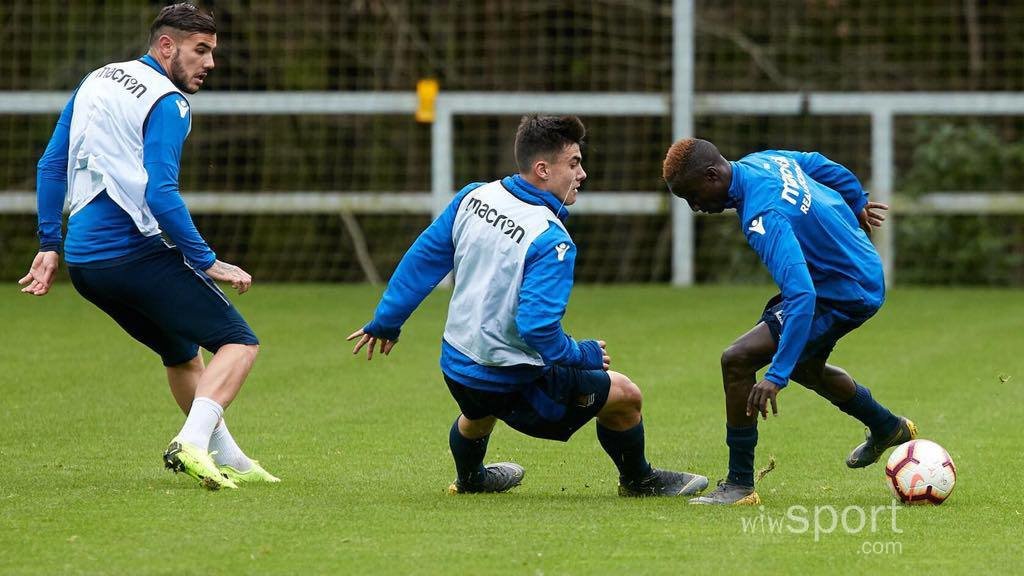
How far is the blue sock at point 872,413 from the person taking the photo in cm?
657

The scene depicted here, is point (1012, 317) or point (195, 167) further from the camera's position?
point (195, 167)

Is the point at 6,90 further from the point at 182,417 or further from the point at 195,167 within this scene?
the point at 182,417

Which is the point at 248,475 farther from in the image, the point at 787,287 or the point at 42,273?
the point at 787,287

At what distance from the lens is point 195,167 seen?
1881 cm

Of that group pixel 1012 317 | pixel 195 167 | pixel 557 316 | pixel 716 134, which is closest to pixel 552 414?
pixel 557 316

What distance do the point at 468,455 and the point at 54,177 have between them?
76.2 inches

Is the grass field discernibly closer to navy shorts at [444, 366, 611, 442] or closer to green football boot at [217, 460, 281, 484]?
green football boot at [217, 460, 281, 484]

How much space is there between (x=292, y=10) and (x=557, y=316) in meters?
13.6

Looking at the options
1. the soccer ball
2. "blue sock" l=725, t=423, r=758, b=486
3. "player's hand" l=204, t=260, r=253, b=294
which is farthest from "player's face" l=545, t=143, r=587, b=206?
the soccer ball

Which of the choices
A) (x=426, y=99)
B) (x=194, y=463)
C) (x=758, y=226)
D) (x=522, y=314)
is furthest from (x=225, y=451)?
(x=426, y=99)

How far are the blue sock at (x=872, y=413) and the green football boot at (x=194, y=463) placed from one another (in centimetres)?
251

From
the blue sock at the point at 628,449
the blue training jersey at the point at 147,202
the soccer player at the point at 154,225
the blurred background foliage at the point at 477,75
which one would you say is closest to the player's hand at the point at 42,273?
the soccer player at the point at 154,225

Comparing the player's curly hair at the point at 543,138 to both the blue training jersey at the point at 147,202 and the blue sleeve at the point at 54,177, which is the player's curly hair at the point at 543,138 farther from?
the blue sleeve at the point at 54,177

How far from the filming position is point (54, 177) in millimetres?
6301
